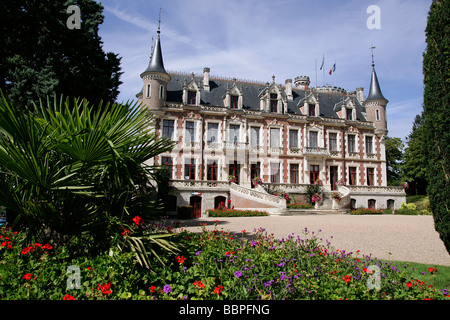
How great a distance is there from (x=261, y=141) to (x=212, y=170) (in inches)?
216

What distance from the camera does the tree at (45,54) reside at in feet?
33.0

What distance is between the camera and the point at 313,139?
27719mm

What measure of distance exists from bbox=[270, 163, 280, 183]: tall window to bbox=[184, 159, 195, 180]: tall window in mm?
7341

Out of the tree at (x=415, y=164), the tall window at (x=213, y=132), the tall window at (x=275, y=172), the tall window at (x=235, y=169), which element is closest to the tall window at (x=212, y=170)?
the tall window at (x=235, y=169)

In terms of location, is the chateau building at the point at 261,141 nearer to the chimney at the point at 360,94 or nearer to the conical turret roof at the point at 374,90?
the conical turret roof at the point at 374,90

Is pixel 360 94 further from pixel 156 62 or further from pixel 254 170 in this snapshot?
pixel 156 62

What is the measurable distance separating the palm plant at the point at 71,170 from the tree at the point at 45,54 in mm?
7306

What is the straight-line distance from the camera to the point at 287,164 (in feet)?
86.0

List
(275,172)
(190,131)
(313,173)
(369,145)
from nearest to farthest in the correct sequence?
(190,131) → (275,172) → (313,173) → (369,145)

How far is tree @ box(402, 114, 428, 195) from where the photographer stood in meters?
35.4

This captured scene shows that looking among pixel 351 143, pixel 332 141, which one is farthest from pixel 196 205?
pixel 351 143

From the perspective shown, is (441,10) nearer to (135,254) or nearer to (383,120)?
(135,254)

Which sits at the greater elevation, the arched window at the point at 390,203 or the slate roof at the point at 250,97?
the slate roof at the point at 250,97

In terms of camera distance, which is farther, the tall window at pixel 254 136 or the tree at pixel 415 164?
the tree at pixel 415 164
